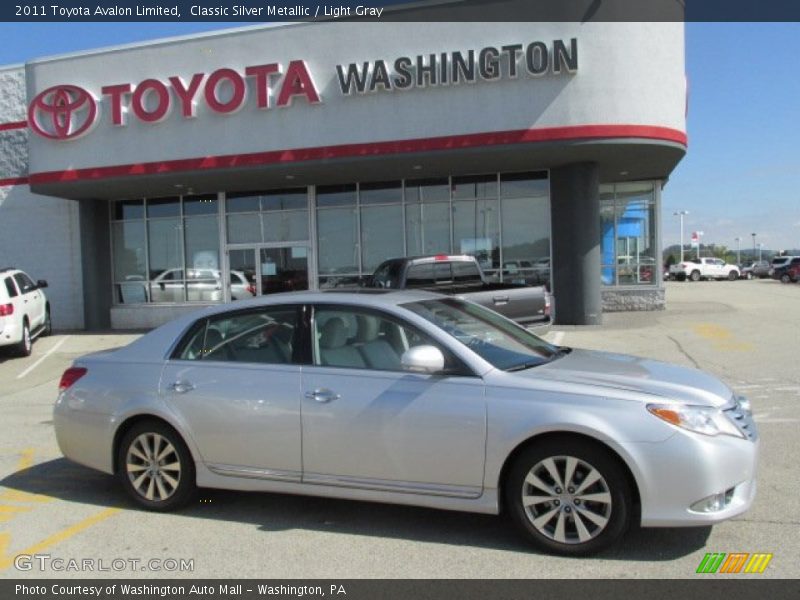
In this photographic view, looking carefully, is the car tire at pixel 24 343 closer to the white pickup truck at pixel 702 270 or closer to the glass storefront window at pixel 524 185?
the glass storefront window at pixel 524 185

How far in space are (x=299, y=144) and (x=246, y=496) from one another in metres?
12.4

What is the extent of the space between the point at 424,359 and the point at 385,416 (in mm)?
444

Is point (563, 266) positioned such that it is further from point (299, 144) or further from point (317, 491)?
point (317, 491)

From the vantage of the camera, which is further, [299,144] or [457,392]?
→ [299,144]

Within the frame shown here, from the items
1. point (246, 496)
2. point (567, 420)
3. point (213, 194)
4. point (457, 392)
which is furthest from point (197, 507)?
point (213, 194)

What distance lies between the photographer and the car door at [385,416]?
4234mm

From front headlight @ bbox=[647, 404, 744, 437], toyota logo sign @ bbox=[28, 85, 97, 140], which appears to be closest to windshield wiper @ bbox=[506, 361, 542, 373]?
front headlight @ bbox=[647, 404, 744, 437]

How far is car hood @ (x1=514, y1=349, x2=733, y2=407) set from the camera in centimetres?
411

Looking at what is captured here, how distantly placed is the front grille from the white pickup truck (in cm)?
5186

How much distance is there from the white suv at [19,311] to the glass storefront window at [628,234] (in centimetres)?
1444

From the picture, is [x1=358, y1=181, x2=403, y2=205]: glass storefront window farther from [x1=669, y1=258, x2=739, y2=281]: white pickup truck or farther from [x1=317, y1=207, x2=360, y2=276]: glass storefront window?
[x1=669, y1=258, x2=739, y2=281]: white pickup truck

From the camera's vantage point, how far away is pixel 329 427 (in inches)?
178
